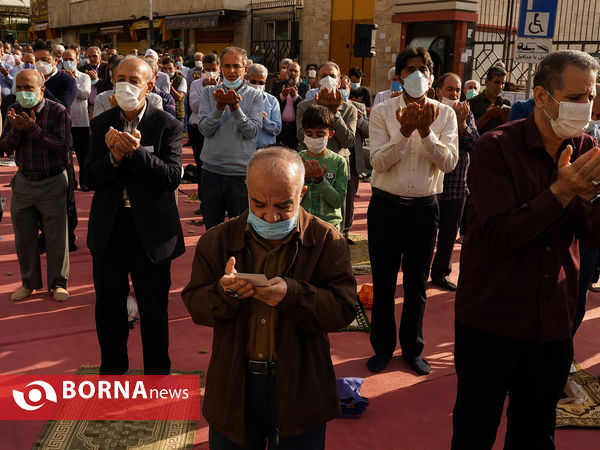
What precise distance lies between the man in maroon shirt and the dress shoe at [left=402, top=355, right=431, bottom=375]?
1.64 meters

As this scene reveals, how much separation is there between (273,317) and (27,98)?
3.82 m

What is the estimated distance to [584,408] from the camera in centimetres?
404

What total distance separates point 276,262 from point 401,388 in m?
2.21

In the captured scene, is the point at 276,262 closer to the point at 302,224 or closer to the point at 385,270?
the point at 302,224

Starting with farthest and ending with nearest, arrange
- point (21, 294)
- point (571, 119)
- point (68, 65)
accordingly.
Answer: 1. point (68, 65)
2. point (21, 294)
3. point (571, 119)

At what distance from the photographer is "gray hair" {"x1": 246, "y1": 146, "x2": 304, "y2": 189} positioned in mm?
2234

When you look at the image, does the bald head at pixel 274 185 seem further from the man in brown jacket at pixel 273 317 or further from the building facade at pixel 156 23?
the building facade at pixel 156 23

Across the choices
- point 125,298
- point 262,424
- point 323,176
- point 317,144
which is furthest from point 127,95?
point 262,424

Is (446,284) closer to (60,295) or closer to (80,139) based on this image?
(60,295)

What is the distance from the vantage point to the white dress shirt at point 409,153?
4008mm

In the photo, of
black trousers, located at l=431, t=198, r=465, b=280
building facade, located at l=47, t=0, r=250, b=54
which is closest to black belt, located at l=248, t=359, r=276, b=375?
black trousers, located at l=431, t=198, r=465, b=280

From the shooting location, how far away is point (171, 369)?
4348 millimetres

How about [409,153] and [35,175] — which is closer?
[409,153]

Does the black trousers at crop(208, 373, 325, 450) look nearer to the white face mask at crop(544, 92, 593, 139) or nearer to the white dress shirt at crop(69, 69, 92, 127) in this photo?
the white face mask at crop(544, 92, 593, 139)
